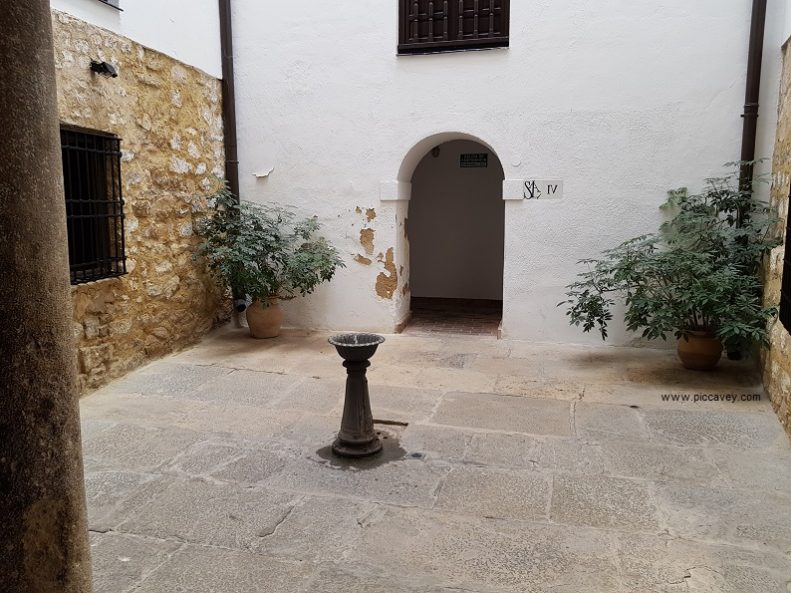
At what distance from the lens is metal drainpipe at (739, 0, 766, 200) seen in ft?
16.7

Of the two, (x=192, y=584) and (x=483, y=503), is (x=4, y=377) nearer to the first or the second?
(x=192, y=584)

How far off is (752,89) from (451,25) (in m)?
2.67

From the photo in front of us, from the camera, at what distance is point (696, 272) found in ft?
15.7

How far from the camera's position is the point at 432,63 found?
5.94m

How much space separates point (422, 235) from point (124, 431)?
547 cm

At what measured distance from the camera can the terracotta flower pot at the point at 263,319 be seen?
6203 millimetres

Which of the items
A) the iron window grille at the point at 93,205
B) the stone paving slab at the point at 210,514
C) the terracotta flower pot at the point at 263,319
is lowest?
the stone paving slab at the point at 210,514

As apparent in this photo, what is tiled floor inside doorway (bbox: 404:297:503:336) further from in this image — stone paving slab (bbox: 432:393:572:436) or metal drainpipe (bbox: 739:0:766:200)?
metal drainpipe (bbox: 739:0:766:200)

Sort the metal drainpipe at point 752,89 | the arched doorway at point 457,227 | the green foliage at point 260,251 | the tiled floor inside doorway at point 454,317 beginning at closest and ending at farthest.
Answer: the metal drainpipe at point 752,89, the green foliage at point 260,251, the tiled floor inside doorway at point 454,317, the arched doorway at point 457,227

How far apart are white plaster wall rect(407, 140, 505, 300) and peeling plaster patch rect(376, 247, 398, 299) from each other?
2363 mm

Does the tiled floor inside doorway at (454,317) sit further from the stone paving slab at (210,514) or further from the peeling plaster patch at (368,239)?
the stone paving slab at (210,514)

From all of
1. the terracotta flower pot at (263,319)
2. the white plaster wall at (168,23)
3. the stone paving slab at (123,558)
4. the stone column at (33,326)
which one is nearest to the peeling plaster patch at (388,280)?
the terracotta flower pot at (263,319)

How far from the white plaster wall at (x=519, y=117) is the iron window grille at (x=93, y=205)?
6.21 ft

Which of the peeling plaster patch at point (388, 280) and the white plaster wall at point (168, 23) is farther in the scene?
the peeling plaster patch at point (388, 280)
